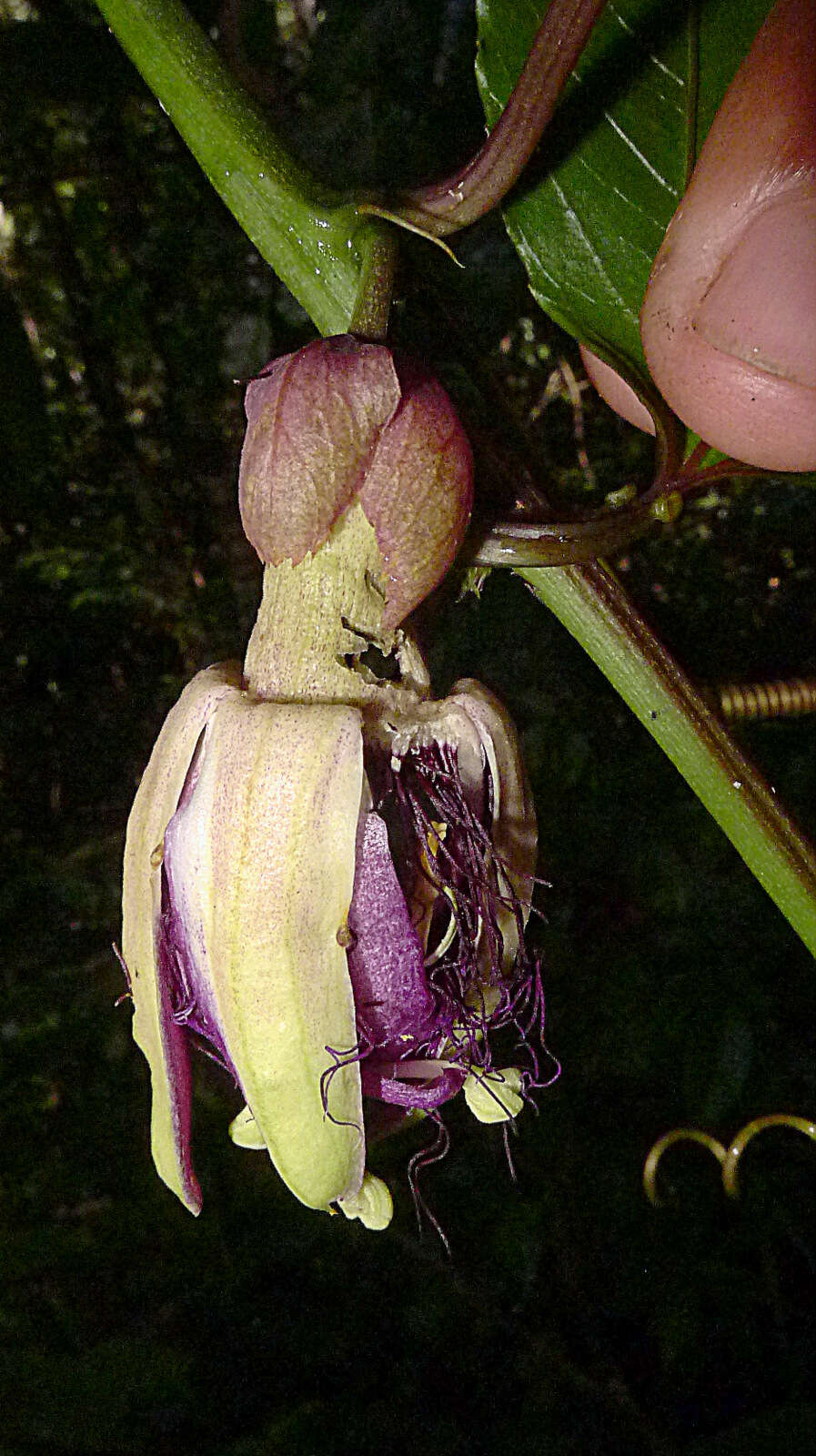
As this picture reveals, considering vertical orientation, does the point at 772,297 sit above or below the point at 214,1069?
above

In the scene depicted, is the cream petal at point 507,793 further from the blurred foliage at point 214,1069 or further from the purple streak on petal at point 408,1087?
the blurred foliage at point 214,1069

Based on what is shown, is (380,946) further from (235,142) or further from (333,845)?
(235,142)

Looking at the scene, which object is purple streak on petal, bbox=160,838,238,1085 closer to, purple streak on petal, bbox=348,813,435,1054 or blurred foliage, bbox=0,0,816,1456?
purple streak on petal, bbox=348,813,435,1054

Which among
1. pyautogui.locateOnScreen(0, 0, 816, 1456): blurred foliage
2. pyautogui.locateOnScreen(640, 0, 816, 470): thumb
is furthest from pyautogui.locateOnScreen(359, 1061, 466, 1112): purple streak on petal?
pyautogui.locateOnScreen(0, 0, 816, 1456): blurred foliage

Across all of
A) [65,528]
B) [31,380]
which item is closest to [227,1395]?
[65,528]

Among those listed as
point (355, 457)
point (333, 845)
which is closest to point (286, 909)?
point (333, 845)

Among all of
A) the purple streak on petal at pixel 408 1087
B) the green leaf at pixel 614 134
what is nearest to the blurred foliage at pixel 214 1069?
the green leaf at pixel 614 134
